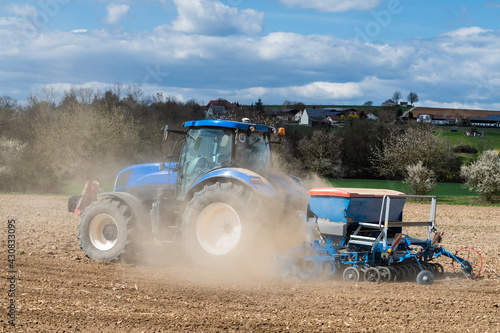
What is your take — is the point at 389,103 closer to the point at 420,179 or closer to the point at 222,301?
the point at 420,179

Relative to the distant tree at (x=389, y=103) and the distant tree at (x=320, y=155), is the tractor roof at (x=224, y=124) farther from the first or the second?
the distant tree at (x=389, y=103)

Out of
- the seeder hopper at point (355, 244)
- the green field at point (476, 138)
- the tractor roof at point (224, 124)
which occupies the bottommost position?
the seeder hopper at point (355, 244)

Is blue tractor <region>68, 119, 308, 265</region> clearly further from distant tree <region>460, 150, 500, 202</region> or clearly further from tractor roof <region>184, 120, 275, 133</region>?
distant tree <region>460, 150, 500, 202</region>

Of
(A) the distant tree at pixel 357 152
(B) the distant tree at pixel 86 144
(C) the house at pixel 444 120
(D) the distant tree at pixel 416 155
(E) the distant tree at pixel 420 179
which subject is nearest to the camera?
(E) the distant tree at pixel 420 179

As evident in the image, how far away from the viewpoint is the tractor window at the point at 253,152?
27.1 feet

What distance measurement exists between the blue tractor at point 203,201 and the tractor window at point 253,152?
2cm

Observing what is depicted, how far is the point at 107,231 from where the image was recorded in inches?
353

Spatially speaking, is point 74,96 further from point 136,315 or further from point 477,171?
point 136,315

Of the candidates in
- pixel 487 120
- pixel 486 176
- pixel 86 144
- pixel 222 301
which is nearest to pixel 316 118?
pixel 487 120

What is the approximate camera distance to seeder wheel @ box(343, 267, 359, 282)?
7332mm

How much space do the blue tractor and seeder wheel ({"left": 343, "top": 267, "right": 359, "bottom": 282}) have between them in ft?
4.04

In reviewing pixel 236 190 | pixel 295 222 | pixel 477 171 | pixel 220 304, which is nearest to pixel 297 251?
pixel 295 222

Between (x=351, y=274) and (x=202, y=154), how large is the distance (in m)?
3.17

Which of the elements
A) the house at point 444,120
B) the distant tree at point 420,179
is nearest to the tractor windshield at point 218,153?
the distant tree at point 420,179
